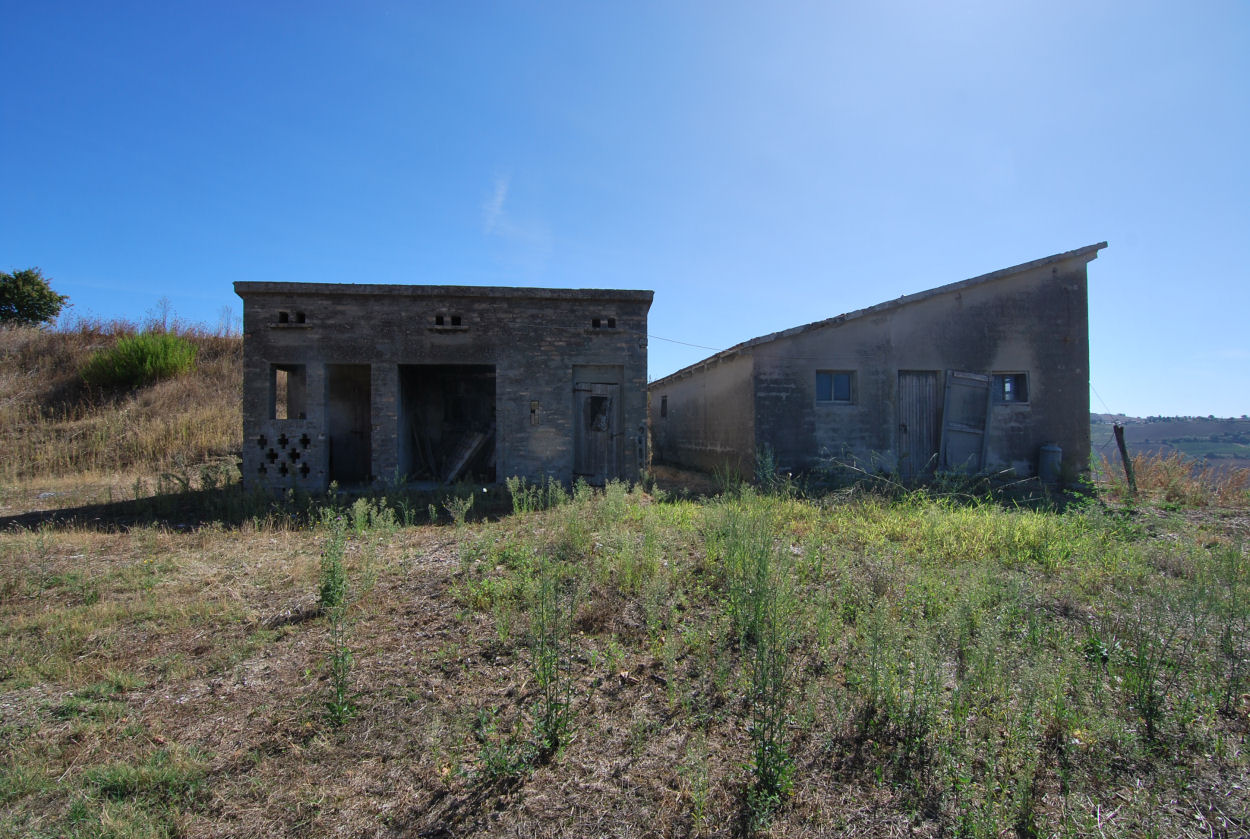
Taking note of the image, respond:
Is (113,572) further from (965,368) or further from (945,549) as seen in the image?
(965,368)

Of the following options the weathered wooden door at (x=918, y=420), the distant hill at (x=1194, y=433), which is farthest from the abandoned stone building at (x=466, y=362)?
the distant hill at (x=1194, y=433)

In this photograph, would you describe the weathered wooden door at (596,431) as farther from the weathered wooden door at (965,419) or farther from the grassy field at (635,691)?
the weathered wooden door at (965,419)

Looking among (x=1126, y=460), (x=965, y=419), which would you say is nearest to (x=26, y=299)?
(x=965, y=419)

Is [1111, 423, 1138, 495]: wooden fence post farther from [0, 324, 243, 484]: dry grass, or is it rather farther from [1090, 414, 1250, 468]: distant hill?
[0, 324, 243, 484]: dry grass

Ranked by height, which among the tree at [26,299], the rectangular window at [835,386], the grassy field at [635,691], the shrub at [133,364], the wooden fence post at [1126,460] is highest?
the tree at [26,299]

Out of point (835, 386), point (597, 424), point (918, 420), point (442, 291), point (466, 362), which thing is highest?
point (442, 291)

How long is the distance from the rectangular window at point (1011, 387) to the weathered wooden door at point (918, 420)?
1.45m

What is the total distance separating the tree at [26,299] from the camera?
1972cm

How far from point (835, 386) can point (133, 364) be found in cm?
1967

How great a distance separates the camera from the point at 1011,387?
12.7m

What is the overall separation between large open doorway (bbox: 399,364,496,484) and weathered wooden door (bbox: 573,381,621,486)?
82.8 inches

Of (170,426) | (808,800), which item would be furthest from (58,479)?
(808,800)

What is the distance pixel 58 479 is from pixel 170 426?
2.73m

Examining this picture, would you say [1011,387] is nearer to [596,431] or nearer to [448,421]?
[596,431]
